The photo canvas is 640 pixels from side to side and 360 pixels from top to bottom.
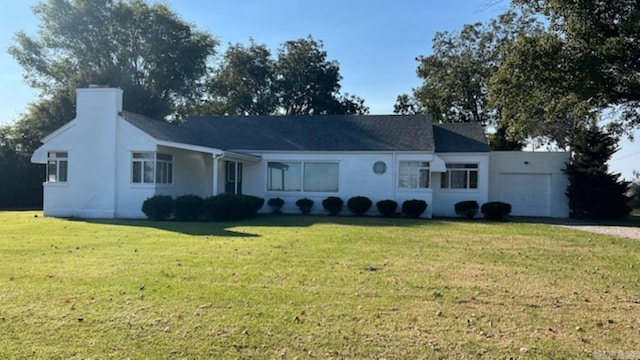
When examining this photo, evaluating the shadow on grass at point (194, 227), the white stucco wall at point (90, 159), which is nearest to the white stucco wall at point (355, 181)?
the white stucco wall at point (90, 159)

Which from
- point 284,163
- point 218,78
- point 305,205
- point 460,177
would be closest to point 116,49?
point 218,78

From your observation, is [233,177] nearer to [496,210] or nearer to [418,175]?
[418,175]

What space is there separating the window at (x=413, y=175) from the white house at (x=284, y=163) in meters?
0.05

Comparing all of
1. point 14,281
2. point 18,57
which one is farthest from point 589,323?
point 18,57

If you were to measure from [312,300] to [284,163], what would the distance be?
17.4 meters

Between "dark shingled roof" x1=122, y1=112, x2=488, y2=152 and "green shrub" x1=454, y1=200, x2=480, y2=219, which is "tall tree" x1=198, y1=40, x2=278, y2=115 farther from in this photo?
"green shrub" x1=454, y1=200, x2=480, y2=219

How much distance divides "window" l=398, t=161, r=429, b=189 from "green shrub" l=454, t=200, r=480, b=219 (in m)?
1.66

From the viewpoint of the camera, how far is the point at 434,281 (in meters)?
7.56

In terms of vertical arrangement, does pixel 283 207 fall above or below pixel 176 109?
below

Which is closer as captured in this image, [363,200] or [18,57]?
[363,200]

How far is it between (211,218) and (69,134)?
7.19 meters

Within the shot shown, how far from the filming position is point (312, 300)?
6266 millimetres

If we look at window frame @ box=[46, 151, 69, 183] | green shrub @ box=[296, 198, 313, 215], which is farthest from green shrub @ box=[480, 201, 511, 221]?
window frame @ box=[46, 151, 69, 183]

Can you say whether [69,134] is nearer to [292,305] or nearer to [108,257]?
[108,257]
